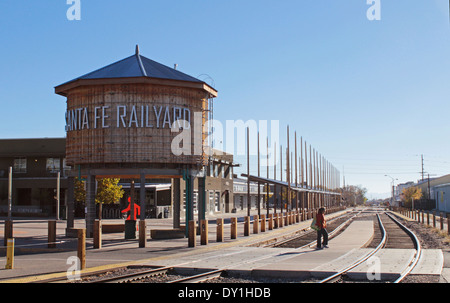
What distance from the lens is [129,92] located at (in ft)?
78.9

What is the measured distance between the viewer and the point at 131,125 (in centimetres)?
2397

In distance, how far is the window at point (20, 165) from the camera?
176 feet

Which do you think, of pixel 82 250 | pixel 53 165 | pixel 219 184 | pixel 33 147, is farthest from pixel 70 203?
pixel 219 184

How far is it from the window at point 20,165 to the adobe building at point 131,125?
31.1 meters

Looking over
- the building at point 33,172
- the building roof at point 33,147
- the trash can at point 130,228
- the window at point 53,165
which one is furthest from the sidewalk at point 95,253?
the window at point 53,165

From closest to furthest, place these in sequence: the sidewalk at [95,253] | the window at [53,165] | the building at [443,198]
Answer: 1. the sidewalk at [95,253]
2. the window at [53,165]
3. the building at [443,198]

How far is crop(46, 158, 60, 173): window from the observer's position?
173 ft

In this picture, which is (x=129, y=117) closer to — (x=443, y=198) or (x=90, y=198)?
(x=90, y=198)

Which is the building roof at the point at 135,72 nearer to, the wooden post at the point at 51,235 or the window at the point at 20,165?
the wooden post at the point at 51,235

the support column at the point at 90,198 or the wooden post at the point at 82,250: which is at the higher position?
the support column at the point at 90,198

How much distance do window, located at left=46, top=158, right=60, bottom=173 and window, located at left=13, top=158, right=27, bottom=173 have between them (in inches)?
106

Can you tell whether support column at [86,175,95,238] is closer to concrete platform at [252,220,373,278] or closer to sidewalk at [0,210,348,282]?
sidewalk at [0,210,348,282]
